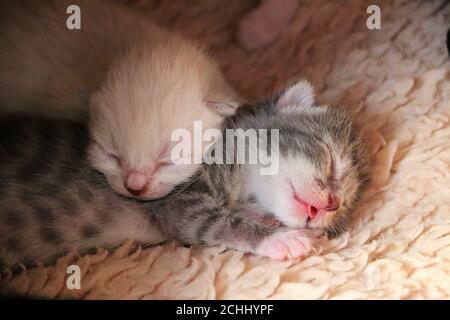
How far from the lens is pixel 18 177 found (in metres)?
1.14

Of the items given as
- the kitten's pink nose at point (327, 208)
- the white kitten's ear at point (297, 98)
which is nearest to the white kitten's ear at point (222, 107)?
the white kitten's ear at point (297, 98)

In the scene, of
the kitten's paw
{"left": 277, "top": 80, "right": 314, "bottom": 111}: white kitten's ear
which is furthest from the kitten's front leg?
{"left": 277, "top": 80, "right": 314, "bottom": 111}: white kitten's ear

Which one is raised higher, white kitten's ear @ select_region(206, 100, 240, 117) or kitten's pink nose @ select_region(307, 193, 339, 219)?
white kitten's ear @ select_region(206, 100, 240, 117)

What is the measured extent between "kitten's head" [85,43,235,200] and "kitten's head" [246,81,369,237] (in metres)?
0.14

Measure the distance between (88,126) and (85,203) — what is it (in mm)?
165

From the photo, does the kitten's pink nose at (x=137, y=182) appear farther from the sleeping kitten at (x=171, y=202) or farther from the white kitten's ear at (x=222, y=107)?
the white kitten's ear at (x=222, y=107)

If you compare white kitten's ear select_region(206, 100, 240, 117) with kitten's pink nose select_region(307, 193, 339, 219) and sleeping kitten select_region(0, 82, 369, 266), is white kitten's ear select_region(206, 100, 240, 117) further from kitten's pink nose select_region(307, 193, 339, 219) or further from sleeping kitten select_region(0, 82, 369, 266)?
kitten's pink nose select_region(307, 193, 339, 219)

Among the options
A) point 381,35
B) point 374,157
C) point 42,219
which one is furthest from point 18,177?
point 381,35

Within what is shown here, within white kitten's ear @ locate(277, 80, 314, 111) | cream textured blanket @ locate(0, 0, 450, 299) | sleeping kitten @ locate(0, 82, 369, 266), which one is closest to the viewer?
cream textured blanket @ locate(0, 0, 450, 299)

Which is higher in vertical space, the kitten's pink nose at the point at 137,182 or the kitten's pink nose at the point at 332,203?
the kitten's pink nose at the point at 137,182

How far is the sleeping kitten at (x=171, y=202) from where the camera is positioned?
44.4 inches

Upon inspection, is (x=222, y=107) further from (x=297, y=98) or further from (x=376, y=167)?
(x=376, y=167)

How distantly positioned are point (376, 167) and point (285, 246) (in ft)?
1.21

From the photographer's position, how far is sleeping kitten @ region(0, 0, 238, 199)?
44.1 inches
